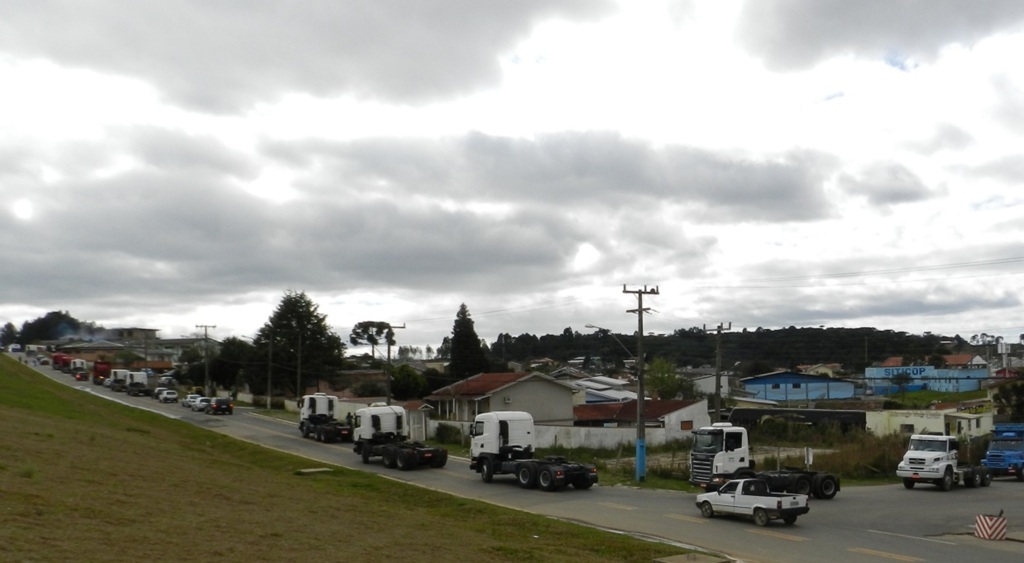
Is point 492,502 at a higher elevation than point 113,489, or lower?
lower

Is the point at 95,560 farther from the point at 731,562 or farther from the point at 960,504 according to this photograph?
the point at 960,504

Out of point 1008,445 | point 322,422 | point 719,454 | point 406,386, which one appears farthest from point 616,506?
point 406,386

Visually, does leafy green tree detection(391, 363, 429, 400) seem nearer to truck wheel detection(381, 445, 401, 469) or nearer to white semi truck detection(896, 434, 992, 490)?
truck wheel detection(381, 445, 401, 469)

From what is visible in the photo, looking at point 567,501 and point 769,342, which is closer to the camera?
point 567,501

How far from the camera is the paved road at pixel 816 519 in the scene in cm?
2308

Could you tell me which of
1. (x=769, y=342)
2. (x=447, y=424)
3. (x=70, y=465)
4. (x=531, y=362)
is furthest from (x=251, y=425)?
(x=531, y=362)

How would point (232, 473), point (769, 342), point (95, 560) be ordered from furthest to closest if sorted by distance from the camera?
point (769, 342) < point (232, 473) < point (95, 560)

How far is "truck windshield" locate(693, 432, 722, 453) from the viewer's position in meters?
36.6

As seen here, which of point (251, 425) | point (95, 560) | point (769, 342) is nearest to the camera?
point (95, 560)

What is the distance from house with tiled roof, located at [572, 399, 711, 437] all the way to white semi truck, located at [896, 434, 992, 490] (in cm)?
1939

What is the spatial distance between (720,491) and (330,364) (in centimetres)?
9257

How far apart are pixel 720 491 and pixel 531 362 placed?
160567mm

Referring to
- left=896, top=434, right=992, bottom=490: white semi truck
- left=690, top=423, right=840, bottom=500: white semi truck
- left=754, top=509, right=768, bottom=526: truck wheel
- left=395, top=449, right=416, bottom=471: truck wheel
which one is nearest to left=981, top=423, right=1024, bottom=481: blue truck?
left=896, top=434, right=992, bottom=490: white semi truck

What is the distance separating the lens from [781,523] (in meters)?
28.4
